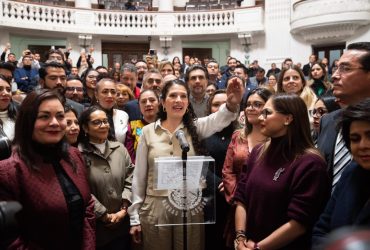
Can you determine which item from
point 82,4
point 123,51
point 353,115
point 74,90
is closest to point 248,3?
point 123,51

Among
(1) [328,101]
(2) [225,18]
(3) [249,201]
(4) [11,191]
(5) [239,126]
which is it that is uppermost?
(2) [225,18]

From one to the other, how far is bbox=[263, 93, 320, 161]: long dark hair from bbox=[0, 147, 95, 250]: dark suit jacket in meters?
1.20

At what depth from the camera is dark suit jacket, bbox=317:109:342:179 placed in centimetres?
201

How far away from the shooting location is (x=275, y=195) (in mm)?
1922

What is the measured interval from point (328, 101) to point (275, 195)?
1.45 m

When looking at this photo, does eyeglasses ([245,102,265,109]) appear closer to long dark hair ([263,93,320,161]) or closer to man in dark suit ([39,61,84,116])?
long dark hair ([263,93,320,161])

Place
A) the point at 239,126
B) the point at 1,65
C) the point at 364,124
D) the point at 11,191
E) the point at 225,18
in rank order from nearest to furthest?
the point at 364,124 < the point at 11,191 < the point at 239,126 < the point at 1,65 < the point at 225,18

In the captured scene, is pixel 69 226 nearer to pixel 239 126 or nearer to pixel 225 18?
pixel 239 126

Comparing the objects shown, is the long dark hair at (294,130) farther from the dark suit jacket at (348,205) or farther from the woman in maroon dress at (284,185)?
the dark suit jacket at (348,205)

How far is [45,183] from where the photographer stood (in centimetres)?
182

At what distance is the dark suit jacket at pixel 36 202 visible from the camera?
1723mm

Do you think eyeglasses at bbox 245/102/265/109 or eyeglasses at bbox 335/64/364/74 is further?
eyeglasses at bbox 245/102/265/109

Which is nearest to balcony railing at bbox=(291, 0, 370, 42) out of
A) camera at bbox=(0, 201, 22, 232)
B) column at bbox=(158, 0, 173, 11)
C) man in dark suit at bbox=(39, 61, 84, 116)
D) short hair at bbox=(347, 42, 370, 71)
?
column at bbox=(158, 0, 173, 11)

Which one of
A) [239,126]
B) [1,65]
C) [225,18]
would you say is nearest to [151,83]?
[239,126]
